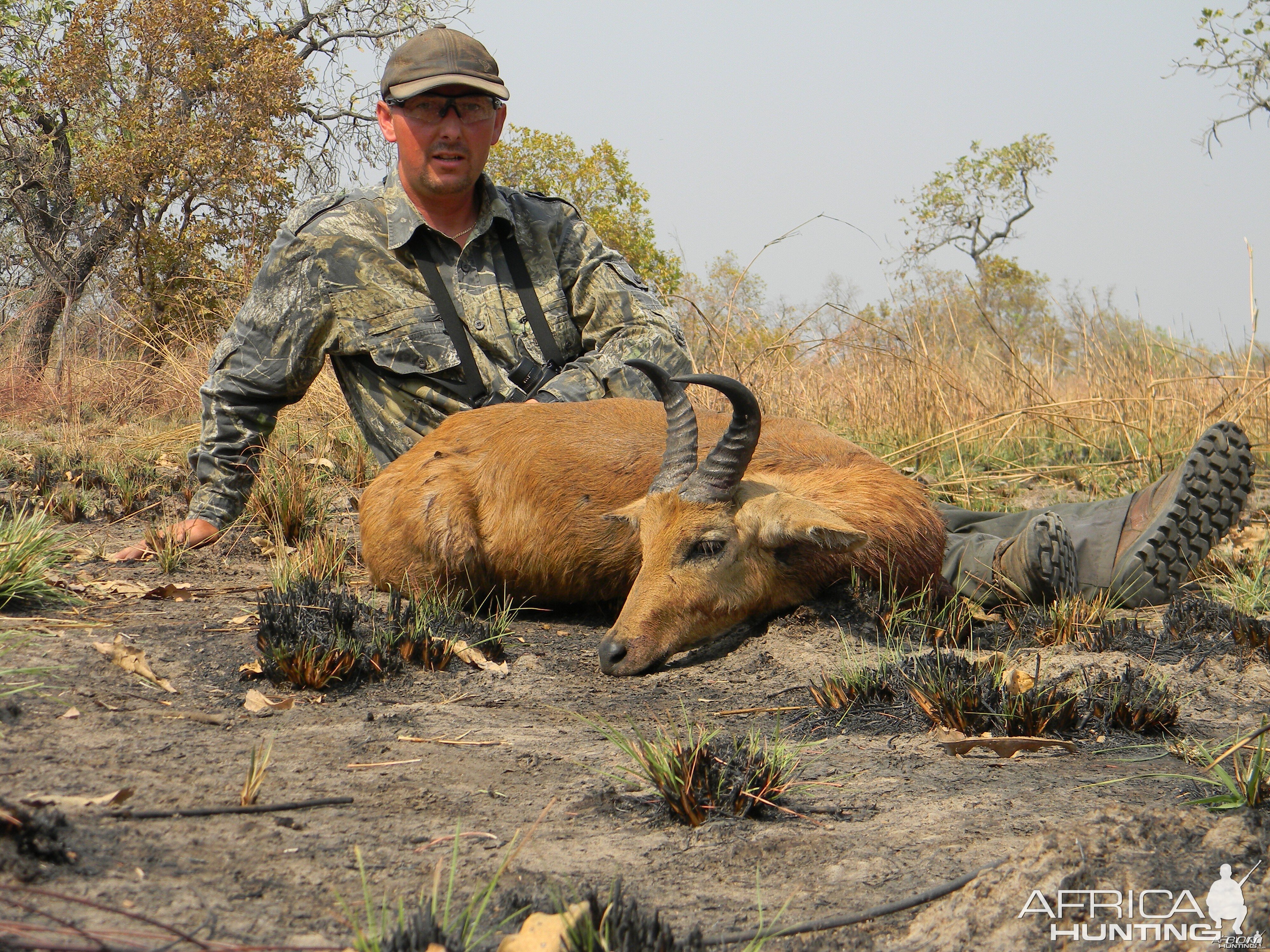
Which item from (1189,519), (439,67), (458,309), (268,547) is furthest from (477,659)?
(439,67)

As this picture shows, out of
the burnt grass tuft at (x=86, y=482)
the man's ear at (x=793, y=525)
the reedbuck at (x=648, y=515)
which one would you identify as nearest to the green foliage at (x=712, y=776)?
the reedbuck at (x=648, y=515)

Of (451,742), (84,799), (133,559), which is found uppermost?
(133,559)

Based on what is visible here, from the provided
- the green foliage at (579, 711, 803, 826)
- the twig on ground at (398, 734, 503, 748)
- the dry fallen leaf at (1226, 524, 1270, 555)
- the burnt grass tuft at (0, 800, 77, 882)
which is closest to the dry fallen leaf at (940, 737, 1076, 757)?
the green foliage at (579, 711, 803, 826)

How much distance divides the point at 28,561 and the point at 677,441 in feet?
8.75

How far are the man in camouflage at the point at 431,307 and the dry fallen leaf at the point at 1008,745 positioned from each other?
281cm

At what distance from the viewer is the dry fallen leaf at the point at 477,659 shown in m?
4.22

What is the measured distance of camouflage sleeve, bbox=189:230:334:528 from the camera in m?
6.19

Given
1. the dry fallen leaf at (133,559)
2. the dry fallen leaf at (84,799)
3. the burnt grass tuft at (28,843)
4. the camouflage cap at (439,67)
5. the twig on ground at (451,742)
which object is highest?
the camouflage cap at (439,67)

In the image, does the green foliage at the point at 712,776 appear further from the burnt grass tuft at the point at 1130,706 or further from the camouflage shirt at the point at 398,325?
the camouflage shirt at the point at 398,325

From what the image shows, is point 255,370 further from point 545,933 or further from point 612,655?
point 545,933

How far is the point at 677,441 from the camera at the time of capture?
471 cm

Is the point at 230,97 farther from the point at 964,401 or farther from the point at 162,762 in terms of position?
the point at 162,762

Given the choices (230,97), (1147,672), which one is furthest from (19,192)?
(1147,672)

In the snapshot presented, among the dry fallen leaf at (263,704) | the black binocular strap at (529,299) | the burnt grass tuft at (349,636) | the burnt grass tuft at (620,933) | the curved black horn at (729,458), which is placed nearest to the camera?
the burnt grass tuft at (620,933)
